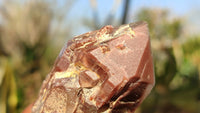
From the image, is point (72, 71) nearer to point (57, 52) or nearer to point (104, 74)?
point (104, 74)

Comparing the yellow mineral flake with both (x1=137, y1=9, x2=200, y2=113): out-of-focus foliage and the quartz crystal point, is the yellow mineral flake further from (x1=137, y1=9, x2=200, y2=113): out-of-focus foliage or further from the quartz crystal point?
(x1=137, y1=9, x2=200, y2=113): out-of-focus foliage

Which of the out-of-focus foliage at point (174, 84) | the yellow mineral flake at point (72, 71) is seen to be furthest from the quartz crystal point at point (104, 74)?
the out-of-focus foliage at point (174, 84)

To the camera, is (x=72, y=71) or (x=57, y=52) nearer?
(x=72, y=71)

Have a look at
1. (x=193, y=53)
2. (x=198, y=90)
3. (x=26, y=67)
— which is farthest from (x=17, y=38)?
(x=198, y=90)

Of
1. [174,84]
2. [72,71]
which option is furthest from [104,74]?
[174,84]

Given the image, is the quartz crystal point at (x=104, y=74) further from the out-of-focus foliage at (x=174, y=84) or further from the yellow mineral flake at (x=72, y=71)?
the out-of-focus foliage at (x=174, y=84)

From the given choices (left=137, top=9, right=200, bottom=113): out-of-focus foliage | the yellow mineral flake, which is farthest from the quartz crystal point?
(left=137, top=9, right=200, bottom=113): out-of-focus foliage

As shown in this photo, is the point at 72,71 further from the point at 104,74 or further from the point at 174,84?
the point at 174,84

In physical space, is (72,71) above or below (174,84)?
above
